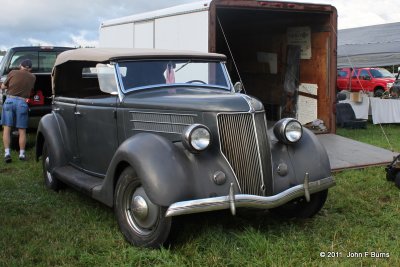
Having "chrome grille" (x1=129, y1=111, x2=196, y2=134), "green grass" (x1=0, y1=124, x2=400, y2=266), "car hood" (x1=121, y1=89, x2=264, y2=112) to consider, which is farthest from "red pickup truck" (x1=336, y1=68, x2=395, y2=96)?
"chrome grille" (x1=129, y1=111, x2=196, y2=134)

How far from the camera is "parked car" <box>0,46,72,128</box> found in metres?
8.62

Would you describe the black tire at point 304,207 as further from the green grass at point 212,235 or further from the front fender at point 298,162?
the front fender at point 298,162

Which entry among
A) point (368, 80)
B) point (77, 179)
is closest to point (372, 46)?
point (368, 80)

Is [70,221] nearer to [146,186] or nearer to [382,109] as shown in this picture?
[146,186]

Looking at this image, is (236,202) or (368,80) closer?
(236,202)

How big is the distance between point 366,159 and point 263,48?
5253mm

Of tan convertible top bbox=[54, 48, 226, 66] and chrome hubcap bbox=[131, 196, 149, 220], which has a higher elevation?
tan convertible top bbox=[54, 48, 226, 66]

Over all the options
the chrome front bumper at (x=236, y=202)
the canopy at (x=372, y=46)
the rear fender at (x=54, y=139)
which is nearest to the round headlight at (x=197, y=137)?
the chrome front bumper at (x=236, y=202)

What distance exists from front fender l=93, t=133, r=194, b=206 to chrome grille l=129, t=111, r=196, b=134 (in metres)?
0.28

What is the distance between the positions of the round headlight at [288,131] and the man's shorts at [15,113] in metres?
4.90

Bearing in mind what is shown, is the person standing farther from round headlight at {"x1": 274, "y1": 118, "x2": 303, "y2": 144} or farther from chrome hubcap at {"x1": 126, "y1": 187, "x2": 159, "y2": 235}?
round headlight at {"x1": 274, "y1": 118, "x2": 303, "y2": 144}

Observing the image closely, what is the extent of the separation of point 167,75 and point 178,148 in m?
1.29

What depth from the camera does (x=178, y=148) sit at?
12.7 feet

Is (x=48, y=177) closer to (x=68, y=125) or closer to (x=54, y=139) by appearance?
(x=54, y=139)
